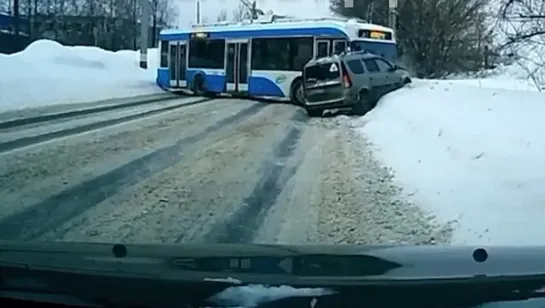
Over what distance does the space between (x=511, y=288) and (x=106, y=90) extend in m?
35.0

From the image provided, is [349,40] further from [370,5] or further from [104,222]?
[370,5]

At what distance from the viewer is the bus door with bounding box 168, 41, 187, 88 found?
1468 inches

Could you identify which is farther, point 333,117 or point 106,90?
point 106,90

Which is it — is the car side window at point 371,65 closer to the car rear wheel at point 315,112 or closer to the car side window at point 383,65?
the car side window at point 383,65

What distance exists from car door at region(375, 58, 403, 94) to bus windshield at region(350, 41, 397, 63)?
2540 mm

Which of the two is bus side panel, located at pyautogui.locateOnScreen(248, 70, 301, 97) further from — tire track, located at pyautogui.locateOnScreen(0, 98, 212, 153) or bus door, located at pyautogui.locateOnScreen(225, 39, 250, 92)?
tire track, located at pyautogui.locateOnScreen(0, 98, 212, 153)

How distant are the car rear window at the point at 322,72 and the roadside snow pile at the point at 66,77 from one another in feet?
26.9

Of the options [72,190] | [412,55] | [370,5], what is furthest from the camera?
[370,5]

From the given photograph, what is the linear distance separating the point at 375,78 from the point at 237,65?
9249mm

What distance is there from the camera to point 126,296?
298 centimetres

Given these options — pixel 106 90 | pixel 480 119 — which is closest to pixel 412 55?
pixel 106 90

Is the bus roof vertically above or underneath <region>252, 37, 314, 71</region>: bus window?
above

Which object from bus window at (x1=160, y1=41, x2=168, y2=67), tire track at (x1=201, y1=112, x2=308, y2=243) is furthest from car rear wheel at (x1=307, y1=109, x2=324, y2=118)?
bus window at (x1=160, y1=41, x2=168, y2=67)

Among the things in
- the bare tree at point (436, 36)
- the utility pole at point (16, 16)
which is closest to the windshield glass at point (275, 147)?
the bare tree at point (436, 36)
